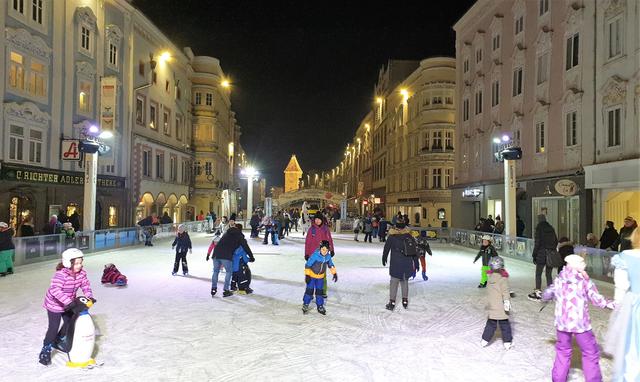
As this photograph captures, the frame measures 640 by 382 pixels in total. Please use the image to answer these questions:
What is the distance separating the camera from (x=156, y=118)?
35344mm

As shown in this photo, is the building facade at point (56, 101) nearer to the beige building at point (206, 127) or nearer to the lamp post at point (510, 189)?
the beige building at point (206, 127)

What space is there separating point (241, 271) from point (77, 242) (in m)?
9.68

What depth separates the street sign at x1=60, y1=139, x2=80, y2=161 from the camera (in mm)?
23672

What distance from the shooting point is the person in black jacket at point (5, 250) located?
13.2 meters

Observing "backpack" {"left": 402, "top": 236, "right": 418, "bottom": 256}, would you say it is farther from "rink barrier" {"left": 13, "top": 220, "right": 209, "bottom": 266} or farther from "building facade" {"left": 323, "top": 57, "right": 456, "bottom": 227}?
"building facade" {"left": 323, "top": 57, "right": 456, "bottom": 227}

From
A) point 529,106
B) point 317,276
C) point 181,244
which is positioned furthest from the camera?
point 529,106

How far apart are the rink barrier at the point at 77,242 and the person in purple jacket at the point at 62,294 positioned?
959 centimetres

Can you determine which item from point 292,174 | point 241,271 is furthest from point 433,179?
point 292,174

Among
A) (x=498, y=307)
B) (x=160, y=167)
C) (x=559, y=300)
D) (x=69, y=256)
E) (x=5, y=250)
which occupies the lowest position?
(x=498, y=307)

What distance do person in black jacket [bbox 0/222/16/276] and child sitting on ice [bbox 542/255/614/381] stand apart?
13424 mm

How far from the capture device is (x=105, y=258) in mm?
18000

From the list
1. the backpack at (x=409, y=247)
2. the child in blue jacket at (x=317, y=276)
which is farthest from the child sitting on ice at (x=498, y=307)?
the child in blue jacket at (x=317, y=276)

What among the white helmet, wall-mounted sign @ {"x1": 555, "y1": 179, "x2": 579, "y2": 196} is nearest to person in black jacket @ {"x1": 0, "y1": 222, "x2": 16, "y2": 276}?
the white helmet

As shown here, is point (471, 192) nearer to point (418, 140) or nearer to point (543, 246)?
point (418, 140)
